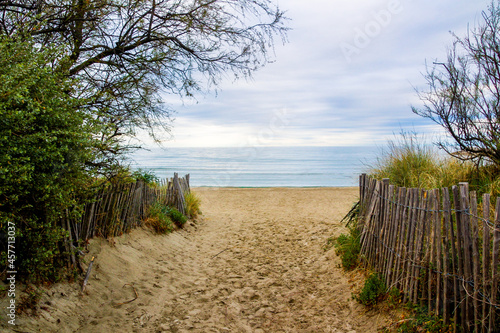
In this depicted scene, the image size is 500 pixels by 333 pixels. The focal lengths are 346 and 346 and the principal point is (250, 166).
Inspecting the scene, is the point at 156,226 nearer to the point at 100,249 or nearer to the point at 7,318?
the point at 100,249

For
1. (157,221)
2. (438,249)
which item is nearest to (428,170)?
(438,249)

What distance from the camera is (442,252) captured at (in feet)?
11.5

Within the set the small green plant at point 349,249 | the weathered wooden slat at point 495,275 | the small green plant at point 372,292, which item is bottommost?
the small green plant at point 372,292

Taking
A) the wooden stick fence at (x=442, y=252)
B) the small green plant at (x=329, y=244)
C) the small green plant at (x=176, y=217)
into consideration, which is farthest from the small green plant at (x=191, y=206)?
the wooden stick fence at (x=442, y=252)

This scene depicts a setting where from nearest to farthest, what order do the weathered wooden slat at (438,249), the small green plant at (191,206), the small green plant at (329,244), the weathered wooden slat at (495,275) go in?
the weathered wooden slat at (495,275) < the weathered wooden slat at (438,249) < the small green plant at (329,244) < the small green plant at (191,206)

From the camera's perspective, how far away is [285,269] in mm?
6043

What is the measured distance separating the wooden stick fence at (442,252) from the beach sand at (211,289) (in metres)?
0.61

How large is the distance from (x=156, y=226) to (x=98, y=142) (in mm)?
3564

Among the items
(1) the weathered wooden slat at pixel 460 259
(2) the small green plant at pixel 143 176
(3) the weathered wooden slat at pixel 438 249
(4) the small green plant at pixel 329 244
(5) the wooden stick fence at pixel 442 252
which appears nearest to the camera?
(5) the wooden stick fence at pixel 442 252

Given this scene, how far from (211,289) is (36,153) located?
3.03 metres

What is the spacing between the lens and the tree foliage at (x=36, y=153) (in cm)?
309

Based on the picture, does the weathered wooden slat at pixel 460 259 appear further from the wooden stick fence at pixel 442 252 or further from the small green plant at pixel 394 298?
the small green plant at pixel 394 298

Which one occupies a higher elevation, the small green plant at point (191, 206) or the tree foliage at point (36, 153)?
the tree foliage at point (36, 153)

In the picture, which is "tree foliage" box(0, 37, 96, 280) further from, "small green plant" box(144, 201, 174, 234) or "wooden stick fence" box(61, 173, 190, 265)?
"small green plant" box(144, 201, 174, 234)
